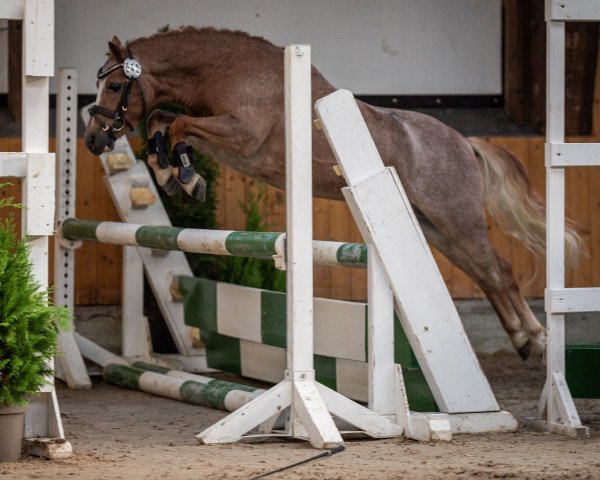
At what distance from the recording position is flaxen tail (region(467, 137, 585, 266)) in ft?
20.1

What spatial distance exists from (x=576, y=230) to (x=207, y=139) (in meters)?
1.81

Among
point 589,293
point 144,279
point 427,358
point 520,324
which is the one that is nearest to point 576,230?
point 520,324

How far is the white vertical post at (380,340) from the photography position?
411cm

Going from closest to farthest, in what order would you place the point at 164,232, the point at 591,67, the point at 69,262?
the point at 164,232, the point at 69,262, the point at 591,67

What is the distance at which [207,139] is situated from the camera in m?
5.57

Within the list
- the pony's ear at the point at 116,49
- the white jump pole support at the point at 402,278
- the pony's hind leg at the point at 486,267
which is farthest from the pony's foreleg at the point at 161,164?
the white jump pole support at the point at 402,278

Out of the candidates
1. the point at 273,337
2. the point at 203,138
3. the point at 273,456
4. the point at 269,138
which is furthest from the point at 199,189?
the point at 273,456

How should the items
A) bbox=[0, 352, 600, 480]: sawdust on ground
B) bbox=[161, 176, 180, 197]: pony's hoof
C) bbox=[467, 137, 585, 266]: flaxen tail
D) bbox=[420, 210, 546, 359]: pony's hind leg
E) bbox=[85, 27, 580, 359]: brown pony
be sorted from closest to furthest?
bbox=[0, 352, 600, 480]: sawdust on ground
bbox=[161, 176, 180, 197]: pony's hoof
bbox=[85, 27, 580, 359]: brown pony
bbox=[420, 210, 546, 359]: pony's hind leg
bbox=[467, 137, 585, 266]: flaxen tail

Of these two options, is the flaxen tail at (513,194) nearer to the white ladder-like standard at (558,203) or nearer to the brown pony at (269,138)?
the brown pony at (269,138)

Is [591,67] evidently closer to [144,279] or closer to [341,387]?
[144,279]

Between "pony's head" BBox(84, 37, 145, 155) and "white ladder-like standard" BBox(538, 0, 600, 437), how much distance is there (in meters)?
2.06

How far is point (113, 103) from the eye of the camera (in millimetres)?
5605

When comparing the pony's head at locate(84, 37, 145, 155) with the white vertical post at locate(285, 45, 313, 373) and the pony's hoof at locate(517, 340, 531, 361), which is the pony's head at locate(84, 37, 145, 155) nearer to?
the white vertical post at locate(285, 45, 313, 373)

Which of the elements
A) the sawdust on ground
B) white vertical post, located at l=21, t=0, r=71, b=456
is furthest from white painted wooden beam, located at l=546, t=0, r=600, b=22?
white vertical post, located at l=21, t=0, r=71, b=456
